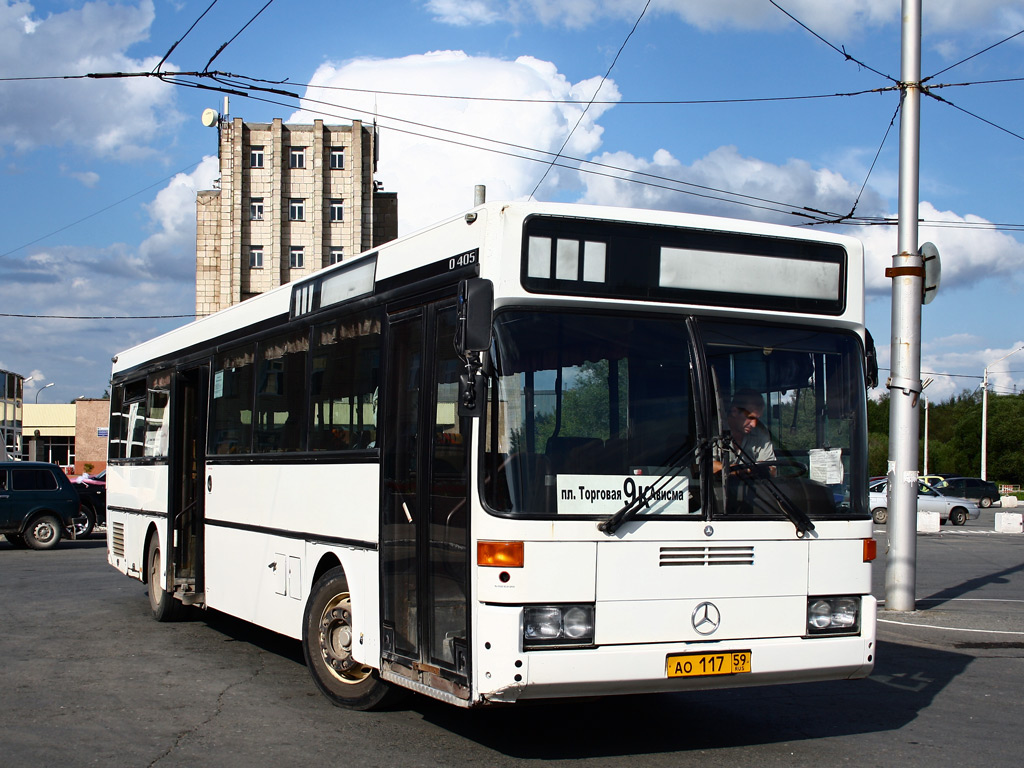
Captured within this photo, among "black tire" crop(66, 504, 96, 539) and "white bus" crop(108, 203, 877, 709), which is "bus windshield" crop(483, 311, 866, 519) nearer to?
"white bus" crop(108, 203, 877, 709)

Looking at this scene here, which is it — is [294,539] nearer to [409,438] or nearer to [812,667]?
[409,438]

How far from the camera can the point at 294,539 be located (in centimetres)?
876

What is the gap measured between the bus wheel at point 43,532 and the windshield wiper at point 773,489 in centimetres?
2125

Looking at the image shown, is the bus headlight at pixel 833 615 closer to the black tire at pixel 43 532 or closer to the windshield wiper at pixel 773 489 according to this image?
the windshield wiper at pixel 773 489

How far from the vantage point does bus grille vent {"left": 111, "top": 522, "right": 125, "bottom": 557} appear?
1427 centimetres

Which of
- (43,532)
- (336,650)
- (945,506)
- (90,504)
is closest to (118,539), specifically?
(336,650)

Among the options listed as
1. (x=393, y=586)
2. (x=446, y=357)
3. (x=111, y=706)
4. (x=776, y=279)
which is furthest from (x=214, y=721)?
(x=776, y=279)

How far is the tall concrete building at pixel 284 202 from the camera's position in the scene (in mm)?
76938

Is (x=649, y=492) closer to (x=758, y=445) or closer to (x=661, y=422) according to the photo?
(x=661, y=422)

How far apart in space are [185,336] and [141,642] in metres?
3.35

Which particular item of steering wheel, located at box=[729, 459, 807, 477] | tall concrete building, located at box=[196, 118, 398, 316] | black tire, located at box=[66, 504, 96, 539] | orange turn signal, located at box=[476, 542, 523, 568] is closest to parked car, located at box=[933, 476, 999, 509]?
black tire, located at box=[66, 504, 96, 539]

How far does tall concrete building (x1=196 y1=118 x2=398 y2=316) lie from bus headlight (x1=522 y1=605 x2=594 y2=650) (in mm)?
72694

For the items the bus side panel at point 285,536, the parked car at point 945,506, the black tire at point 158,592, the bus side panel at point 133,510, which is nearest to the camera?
the bus side panel at point 285,536

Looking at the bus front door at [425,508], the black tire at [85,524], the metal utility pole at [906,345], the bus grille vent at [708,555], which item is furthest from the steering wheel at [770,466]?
the black tire at [85,524]
